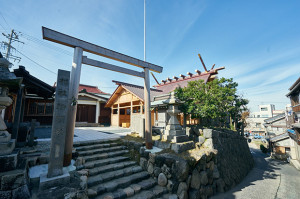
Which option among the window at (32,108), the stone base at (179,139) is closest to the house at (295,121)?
the stone base at (179,139)

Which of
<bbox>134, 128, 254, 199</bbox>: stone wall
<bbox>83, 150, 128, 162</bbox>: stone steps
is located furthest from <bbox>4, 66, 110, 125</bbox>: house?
<bbox>134, 128, 254, 199</bbox>: stone wall

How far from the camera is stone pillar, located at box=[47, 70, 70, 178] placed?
10.8 feet

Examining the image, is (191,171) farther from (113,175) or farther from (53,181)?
(53,181)

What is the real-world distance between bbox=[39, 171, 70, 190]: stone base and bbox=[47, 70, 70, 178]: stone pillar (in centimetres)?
13

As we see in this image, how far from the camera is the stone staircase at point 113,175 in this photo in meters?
3.70

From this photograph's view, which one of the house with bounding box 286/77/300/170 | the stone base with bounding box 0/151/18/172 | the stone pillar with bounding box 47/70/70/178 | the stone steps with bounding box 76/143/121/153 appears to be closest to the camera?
the stone base with bounding box 0/151/18/172

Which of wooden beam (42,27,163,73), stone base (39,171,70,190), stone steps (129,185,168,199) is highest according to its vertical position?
wooden beam (42,27,163,73)

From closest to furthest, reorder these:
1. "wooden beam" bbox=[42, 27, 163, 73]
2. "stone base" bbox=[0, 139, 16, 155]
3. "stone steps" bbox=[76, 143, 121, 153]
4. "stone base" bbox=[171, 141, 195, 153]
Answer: "stone base" bbox=[0, 139, 16, 155] → "wooden beam" bbox=[42, 27, 163, 73] → "stone steps" bbox=[76, 143, 121, 153] → "stone base" bbox=[171, 141, 195, 153]

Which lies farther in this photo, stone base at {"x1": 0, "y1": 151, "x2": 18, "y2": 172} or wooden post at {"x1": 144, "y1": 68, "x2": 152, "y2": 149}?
wooden post at {"x1": 144, "y1": 68, "x2": 152, "y2": 149}

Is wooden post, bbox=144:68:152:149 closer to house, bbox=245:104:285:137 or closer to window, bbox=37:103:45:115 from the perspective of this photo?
window, bbox=37:103:45:115

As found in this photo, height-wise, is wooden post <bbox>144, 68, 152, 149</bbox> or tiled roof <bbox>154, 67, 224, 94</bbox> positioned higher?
tiled roof <bbox>154, 67, 224, 94</bbox>

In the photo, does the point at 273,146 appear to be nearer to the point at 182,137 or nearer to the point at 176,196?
the point at 182,137

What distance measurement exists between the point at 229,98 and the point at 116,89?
38.2 feet

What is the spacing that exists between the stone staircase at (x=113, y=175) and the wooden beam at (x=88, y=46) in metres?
3.88
